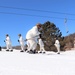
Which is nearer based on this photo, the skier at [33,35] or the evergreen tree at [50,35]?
the skier at [33,35]

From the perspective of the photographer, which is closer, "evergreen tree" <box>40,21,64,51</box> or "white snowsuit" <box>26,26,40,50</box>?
"white snowsuit" <box>26,26,40,50</box>

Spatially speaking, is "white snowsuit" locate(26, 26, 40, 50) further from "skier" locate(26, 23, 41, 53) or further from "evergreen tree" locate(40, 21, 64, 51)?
"evergreen tree" locate(40, 21, 64, 51)

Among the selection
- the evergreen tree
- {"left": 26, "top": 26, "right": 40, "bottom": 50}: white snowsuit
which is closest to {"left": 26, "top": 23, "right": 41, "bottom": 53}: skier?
{"left": 26, "top": 26, "right": 40, "bottom": 50}: white snowsuit

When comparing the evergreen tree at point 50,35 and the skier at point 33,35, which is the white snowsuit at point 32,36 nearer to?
the skier at point 33,35

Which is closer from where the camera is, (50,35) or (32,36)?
(32,36)

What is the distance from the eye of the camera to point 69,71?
8914 millimetres

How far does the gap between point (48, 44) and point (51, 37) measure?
1.88 m

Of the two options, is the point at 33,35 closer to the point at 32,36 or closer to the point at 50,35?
the point at 32,36

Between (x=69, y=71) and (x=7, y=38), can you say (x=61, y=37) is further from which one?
(x=69, y=71)

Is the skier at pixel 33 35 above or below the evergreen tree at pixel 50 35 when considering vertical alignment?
below

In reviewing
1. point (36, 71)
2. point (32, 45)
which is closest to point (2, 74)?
point (36, 71)

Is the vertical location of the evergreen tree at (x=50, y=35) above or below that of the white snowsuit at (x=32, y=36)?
above

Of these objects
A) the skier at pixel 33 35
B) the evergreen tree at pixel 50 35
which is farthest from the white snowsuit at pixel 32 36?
the evergreen tree at pixel 50 35

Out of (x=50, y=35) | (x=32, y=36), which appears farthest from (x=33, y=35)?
(x=50, y=35)
